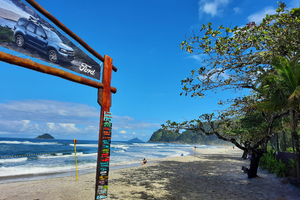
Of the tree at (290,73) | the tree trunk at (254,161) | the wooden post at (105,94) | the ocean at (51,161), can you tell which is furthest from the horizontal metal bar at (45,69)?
the tree trunk at (254,161)

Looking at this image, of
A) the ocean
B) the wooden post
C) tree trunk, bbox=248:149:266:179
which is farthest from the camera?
the ocean

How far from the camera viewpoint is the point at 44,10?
326 cm

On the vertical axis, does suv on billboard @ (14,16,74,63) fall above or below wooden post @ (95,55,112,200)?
above

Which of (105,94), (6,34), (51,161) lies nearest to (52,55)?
(6,34)

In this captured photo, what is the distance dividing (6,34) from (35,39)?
1.38 feet

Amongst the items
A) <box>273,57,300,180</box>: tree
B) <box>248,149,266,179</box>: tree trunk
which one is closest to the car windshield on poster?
<box>273,57,300,180</box>: tree

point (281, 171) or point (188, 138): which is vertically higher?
point (281, 171)

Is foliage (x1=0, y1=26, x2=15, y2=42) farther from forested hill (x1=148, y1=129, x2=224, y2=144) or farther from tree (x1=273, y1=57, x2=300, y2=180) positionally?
forested hill (x1=148, y1=129, x2=224, y2=144)

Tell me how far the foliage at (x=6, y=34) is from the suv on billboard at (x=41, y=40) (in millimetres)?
58

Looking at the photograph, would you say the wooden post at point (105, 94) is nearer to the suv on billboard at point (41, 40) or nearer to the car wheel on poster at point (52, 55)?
the suv on billboard at point (41, 40)

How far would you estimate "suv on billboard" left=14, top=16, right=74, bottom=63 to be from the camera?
2916 mm

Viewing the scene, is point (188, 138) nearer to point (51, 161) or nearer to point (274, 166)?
point (51, 161)

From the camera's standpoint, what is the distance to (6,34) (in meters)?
2.73

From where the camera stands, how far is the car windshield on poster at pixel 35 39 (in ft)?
9.08
